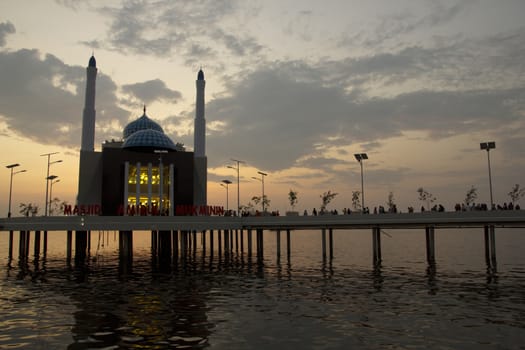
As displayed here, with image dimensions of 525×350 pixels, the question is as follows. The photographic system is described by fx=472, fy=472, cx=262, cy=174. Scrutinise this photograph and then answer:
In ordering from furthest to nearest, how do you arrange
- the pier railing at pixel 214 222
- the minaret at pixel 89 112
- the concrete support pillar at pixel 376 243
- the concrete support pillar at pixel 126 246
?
the minaret at pixel 89 112, the concrete support pillar at pixel 126 246, the concrete support pillar at pixel 376 243, the pier railing at pixel 214 222

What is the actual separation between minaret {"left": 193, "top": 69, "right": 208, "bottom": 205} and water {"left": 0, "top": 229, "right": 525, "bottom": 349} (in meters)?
48.6

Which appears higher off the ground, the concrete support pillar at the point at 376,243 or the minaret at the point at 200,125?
the minaret at the point at 200,125

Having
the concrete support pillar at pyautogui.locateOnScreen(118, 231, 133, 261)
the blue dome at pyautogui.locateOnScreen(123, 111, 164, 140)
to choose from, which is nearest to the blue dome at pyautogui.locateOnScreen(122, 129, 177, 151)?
the blue dome at pyautogui.locateOnScreen(123, 111, 164, 140)

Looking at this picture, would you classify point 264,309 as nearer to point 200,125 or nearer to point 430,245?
point 430,245

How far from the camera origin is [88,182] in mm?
97812

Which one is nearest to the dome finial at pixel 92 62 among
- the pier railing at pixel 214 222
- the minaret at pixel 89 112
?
the minaret at pixel 89 112

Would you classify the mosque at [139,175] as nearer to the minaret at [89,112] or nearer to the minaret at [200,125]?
the minaret at [89,112]

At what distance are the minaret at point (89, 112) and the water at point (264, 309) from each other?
5244cm

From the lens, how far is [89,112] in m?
109

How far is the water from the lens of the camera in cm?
2491

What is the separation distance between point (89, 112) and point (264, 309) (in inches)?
3498

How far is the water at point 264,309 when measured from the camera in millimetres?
24906

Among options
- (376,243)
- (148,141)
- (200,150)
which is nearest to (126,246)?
(148,141)

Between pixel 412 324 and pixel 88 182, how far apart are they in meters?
83.2
